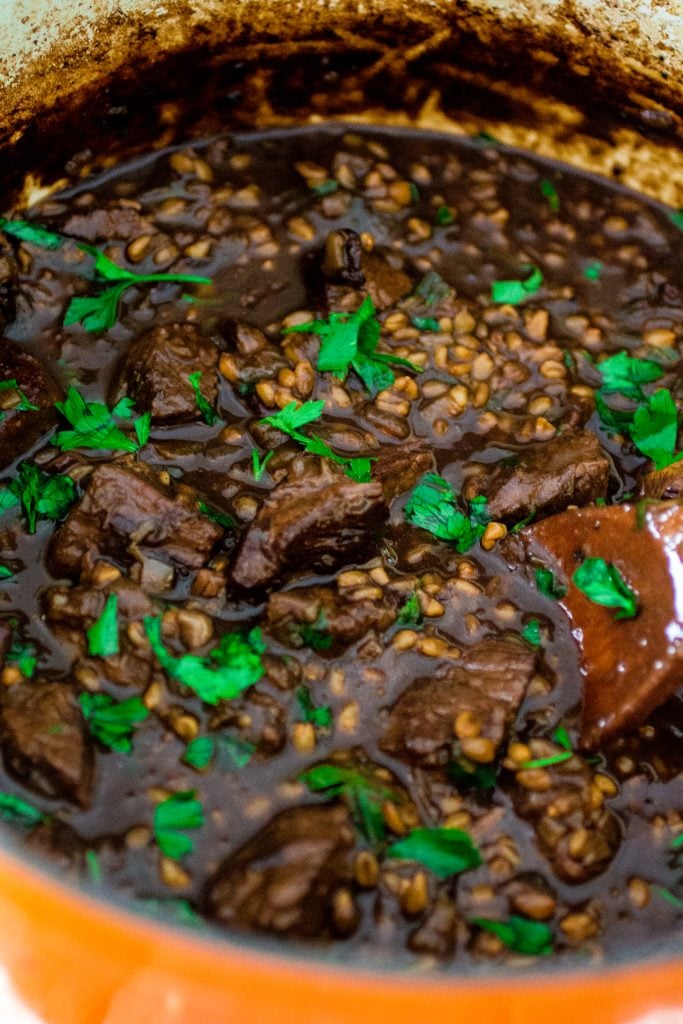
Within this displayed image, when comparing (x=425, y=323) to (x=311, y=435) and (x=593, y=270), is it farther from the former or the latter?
(x=593, y=270)

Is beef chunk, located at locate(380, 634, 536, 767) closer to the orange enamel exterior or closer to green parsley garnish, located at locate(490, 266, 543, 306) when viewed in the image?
the orange enamel exterior

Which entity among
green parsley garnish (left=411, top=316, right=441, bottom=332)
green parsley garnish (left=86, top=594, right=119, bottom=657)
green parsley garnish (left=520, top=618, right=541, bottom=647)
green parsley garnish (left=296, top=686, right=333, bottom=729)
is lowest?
green parsley garnish (left=520, top=618, right=541, bottom=647)

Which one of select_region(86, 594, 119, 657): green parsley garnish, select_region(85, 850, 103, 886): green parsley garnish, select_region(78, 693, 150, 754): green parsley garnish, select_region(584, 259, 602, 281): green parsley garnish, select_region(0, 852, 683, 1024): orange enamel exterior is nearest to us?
select_region(0, 852, 683, 1024): orange enamel exterior

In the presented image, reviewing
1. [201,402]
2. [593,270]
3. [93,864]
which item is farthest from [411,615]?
[593,270]

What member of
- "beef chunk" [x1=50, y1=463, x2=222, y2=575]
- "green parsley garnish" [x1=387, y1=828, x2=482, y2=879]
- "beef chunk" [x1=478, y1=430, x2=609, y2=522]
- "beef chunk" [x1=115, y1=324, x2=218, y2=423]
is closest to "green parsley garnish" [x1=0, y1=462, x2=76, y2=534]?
"beef chunk" [x1=50, y1=463, x2=222, y2=575]

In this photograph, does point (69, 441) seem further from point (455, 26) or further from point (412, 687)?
point (455, 26)

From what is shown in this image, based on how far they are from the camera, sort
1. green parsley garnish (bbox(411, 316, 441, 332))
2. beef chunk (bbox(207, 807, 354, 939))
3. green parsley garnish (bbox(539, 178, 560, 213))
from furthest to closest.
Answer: green parsley garnish (bbox(539, 178, 560, 213)), green parsley garnish (bbox(411, 316, 441, 332)), beef chunk (bbox(207, 807, 354, 939))

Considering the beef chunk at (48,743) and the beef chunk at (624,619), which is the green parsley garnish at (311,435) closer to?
the beef chunk at (624,619)
